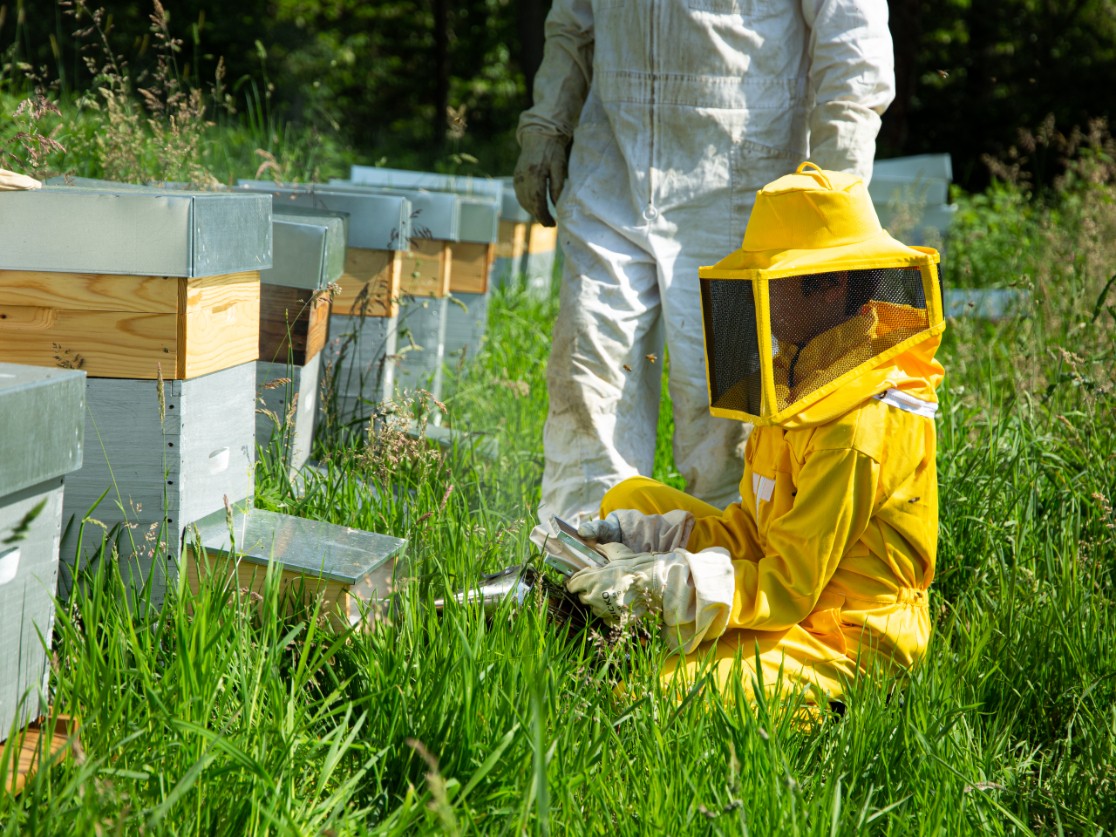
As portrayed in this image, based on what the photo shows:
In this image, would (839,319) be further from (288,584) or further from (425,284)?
(425,284)

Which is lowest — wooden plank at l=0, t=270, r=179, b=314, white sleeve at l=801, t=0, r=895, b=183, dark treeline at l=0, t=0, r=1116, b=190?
wooden plank at l=0, t=270, r=179, b=314

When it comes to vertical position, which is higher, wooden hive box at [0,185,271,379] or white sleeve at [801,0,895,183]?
white sleeve at [801,0,895,183]

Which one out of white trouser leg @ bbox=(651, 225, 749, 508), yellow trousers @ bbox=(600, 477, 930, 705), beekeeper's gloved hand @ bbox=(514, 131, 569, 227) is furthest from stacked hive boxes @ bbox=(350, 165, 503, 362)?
yellow trousers @ bbox=(600, 477, 930, 705)

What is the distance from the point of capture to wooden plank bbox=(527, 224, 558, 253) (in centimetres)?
713

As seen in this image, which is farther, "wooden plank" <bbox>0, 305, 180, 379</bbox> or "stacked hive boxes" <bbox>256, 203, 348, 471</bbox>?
"stacked hive boxes" <bbox>256, 203, 348, 471</bbox>

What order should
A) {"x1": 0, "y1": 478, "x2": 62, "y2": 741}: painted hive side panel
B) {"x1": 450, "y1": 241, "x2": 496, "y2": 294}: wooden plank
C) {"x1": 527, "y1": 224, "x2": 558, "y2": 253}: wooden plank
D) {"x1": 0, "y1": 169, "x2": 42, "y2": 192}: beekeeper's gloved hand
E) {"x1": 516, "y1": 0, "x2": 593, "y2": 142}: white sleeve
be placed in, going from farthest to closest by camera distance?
1. {"x1": 527, "y1": 224, "x2": 558, "y2": 253}: wooden plank
2. {"x1": 450, "y1": 241, "x2": 496, "y2": 294}: wooden plank
3. {"x1": 516, "y1": 0, "x2": 593, "y2": 142}: white sleeve
4. {"x1": 0, "y1": 169, "x2": 42, "y2": 192}: beekeeper's gloved hand
5. {"x1": 0, "y1": 478, "x2": 62, "y2": 741}: painted hive side panel

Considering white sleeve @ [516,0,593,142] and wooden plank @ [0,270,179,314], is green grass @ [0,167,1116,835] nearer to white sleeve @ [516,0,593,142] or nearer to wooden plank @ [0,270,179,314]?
wooden plank @ [0,270,179,314]

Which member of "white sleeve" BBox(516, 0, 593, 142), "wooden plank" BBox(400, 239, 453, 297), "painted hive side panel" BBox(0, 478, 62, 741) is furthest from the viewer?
"wooden plank" BBox(400, 239, 453, 297)

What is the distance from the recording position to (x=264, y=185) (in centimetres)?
423

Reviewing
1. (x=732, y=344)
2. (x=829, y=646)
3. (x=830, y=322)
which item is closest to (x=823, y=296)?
(x=830, y=322)

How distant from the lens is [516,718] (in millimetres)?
2059

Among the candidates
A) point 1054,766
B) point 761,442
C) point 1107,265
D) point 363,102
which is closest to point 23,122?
point 761,442

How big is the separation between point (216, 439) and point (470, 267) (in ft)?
8.40

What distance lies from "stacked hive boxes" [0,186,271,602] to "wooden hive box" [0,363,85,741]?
0.91 ft
